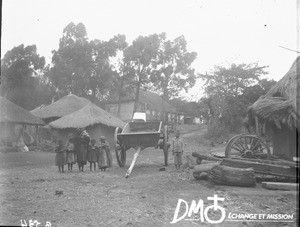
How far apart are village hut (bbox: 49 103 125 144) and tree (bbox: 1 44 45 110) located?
12.8 meters

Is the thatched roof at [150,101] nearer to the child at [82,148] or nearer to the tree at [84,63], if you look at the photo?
the tree at [84,63]

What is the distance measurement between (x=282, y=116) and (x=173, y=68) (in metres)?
26.9

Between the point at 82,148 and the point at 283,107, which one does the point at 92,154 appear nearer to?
the point at 82,148

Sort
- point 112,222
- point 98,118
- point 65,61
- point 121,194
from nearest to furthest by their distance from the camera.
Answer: point 112,222, point 121,194, point 98,118, point 65,61

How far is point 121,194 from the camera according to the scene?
5852mm

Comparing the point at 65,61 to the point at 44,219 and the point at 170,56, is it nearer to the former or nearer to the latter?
the point at 170,56

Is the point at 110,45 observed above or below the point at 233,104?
above

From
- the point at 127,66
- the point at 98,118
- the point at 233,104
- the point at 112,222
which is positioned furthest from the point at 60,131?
the point at 112,222

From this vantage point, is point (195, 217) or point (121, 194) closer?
point (195, 217)

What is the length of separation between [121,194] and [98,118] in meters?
16.4

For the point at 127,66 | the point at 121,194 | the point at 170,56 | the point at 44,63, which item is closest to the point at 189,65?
the point at 170,56

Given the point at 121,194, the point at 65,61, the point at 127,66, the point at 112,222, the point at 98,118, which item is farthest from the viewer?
the point at 65,61

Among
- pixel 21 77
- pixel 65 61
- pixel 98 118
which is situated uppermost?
pixel 65 61

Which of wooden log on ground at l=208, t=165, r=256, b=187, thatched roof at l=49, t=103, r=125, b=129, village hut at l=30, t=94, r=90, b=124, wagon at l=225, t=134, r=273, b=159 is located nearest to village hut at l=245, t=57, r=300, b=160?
wagon at l=225, t=134, r=273, b=159
